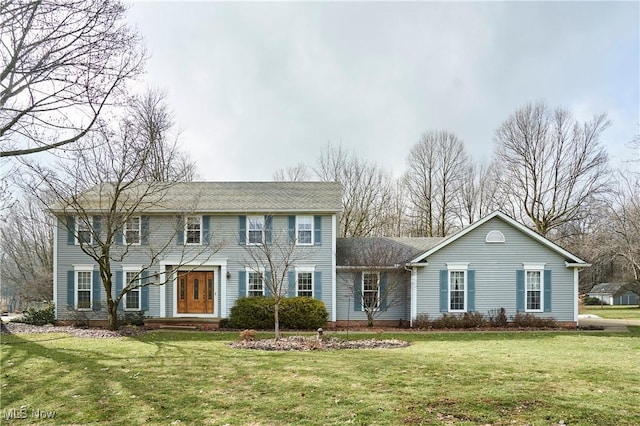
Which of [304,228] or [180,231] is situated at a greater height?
[304,228]

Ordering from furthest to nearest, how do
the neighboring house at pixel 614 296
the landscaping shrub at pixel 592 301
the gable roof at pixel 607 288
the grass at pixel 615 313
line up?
the gable roof at pixel 607 288 < the neighboring house at pixel 614 296 < the landscaping shrub at pixel 592 301 < the grass at pixel 615 313

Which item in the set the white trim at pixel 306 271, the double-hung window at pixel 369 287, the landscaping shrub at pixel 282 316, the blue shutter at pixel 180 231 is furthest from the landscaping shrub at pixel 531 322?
the blue shutter at pixel 180 231

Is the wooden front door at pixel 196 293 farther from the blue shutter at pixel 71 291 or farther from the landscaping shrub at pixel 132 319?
the blue shutter at pixel 71 291

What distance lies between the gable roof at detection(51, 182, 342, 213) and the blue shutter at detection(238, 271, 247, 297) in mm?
2809

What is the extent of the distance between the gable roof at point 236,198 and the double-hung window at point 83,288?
3.07 meters

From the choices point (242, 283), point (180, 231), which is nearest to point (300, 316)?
point (242, 283)

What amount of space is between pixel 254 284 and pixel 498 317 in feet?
34.5

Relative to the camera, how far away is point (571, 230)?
3591 centimetres

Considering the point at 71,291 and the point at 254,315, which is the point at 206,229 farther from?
the point at 71,291

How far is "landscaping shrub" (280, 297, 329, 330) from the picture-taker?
2019cm

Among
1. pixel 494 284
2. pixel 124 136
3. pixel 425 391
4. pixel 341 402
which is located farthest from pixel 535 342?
pixel 124 136

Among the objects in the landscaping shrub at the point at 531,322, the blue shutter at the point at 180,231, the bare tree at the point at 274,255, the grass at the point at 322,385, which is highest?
the blue shutter at the point at 180,231

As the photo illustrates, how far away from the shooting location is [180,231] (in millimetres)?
21734

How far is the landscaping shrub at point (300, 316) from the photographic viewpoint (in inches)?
795
